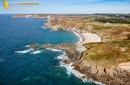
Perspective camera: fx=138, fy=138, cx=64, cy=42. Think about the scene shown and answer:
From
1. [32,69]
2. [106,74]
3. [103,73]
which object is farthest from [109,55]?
[32,69]

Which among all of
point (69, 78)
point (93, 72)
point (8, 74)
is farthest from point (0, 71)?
point (93, 72)

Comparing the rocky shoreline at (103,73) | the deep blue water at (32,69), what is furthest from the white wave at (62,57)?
the rocky shoreline at (103,73)

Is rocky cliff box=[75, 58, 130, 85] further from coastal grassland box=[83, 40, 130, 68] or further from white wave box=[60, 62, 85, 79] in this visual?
white wave box=[60, 62, 85, 79]

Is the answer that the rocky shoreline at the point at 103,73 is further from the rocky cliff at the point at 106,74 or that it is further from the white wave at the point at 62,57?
the white wave at the point at 62,57

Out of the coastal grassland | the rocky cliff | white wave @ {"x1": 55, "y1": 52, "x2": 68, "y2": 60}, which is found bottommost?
the rocky cliff

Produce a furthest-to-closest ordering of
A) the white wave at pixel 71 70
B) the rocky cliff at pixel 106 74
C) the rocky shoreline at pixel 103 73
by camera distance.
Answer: the white wave at pixel 71 70 < the rocky shoreline at pixel 103 73 < the rocky cliff at pixel 106 74

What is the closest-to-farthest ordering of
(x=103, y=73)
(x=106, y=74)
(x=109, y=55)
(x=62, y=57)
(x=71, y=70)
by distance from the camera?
(x=106, y=74) < (x=103, y=73) < (x=71, y=70) < (x=109, y=55) < (x=62, y=57)

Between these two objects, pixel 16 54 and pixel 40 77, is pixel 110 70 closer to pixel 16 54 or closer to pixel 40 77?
pixel 40 77

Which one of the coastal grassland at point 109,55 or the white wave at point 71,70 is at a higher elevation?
the coastal grassland at point 109,55

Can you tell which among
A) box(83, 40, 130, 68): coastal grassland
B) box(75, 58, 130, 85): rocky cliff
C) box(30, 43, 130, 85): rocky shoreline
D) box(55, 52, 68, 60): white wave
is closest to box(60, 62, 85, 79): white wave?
box(30, 43, 130, 85): rocky shoreline

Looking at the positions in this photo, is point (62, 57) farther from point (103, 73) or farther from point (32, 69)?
point (103, 73)

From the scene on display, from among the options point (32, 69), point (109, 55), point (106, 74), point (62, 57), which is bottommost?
point (106, 74)
